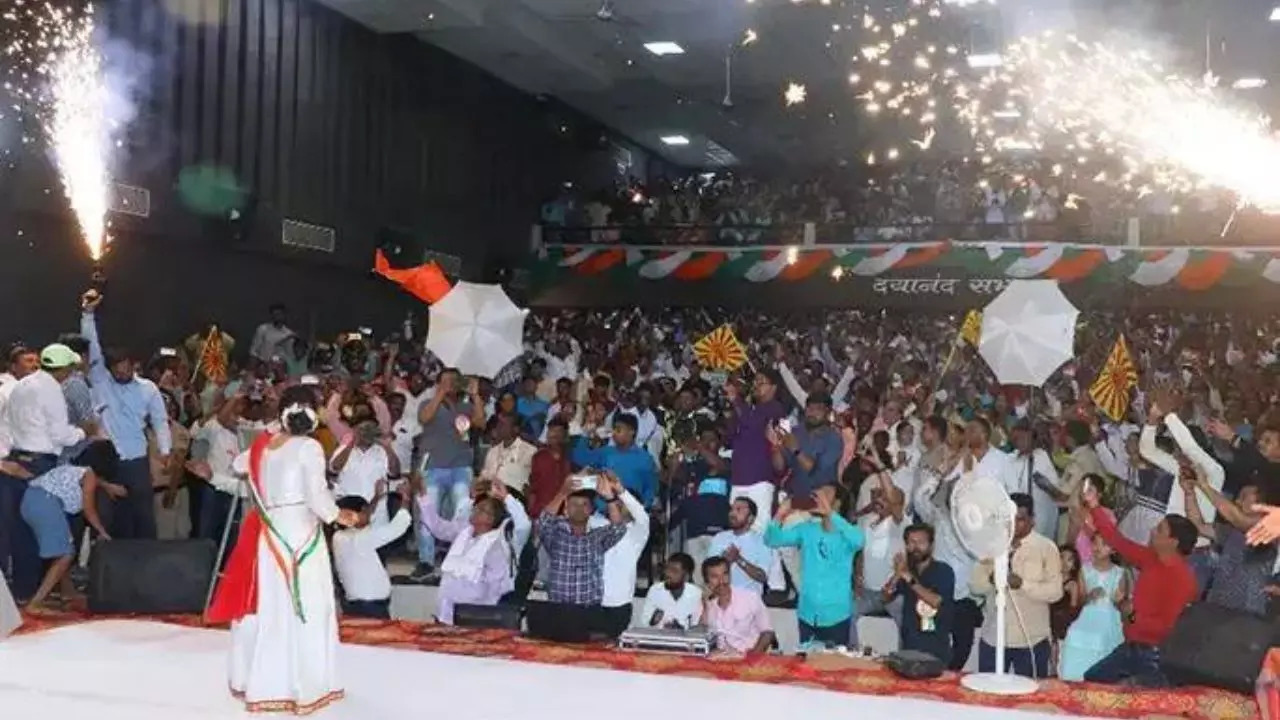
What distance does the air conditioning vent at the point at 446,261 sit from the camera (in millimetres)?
16875

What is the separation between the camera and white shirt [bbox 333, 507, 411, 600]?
269 inches

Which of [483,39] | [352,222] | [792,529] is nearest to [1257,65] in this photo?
[483,39]

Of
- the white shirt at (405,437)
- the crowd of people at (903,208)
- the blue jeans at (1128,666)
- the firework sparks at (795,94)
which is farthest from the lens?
the firework sparks at (795,94)

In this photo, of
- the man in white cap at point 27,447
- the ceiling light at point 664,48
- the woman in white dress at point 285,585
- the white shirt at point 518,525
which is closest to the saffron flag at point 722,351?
the white shirt at point 518,525

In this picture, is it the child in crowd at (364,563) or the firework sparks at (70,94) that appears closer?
the child in crowd at (364,563)

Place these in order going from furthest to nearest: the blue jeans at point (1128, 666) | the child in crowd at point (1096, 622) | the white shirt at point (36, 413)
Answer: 1. the white shirt at point (36, 413)
2. the child in crowd at point (1096, 622)
3. the blue jeans at point (1128, 666)

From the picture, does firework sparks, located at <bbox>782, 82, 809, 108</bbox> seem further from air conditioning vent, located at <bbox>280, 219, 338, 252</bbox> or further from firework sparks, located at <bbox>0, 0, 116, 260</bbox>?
firework sparks, located at <bbox>0, 0, 116, 260</bbox>

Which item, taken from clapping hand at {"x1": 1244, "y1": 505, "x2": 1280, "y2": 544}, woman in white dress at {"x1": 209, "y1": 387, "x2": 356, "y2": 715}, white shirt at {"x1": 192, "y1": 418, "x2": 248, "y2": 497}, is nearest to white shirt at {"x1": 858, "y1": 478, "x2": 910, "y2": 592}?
clapping hand at {"x1": 1244, "y1": 505, "x2": 1280, "y2": 544}

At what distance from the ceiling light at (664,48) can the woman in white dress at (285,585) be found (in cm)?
1221

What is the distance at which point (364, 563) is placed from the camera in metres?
6.85

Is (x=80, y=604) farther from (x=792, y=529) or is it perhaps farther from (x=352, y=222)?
(x=352, y=222)

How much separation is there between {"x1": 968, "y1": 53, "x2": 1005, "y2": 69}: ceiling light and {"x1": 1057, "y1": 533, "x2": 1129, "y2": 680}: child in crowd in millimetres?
9607

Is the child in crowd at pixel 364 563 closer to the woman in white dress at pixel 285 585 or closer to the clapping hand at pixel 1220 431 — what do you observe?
the woman in white dress at pixel 285 585

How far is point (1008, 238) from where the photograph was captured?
1795cm
